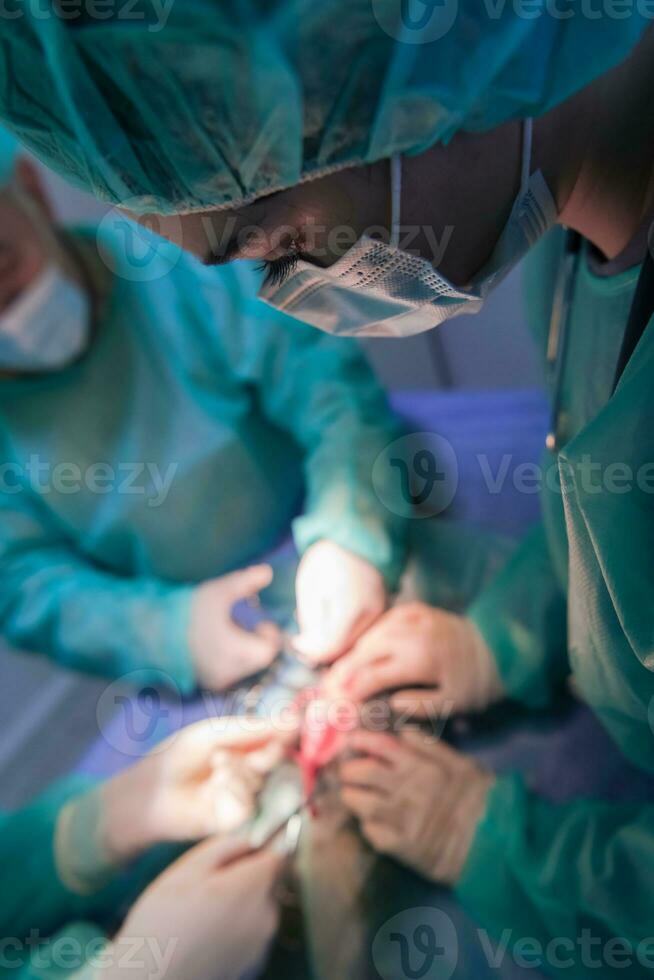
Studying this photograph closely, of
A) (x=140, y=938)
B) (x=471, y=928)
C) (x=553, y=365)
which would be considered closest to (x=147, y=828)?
(x=140, y=938)

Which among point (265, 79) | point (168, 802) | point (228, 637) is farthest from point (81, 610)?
point (265, 79)

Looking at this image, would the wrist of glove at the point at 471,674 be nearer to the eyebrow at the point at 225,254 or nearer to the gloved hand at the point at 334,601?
the gloved hand at the point at 334,601

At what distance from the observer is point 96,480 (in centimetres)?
176

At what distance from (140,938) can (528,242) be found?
1.09 meters

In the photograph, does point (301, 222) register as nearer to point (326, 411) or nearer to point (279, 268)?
point (279, 268)

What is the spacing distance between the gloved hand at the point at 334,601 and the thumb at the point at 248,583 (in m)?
0.09

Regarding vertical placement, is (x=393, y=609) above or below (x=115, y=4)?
below

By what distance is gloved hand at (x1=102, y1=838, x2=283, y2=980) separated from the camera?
3.53ft

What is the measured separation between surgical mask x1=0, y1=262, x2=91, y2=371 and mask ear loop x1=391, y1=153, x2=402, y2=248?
41.3 inches

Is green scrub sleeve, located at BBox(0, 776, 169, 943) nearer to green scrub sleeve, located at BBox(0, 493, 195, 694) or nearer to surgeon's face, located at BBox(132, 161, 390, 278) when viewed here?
green scrub sleeve, located at BBox(0, 493, 195, 694)

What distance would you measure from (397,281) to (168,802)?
921 millimetres

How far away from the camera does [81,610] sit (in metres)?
1.72

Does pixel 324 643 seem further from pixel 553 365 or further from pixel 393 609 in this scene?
pixel 553 365

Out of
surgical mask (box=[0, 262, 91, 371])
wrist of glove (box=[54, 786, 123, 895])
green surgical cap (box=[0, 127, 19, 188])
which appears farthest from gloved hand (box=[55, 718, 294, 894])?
green surgical cap (box=[0, 127, 19, 188])
